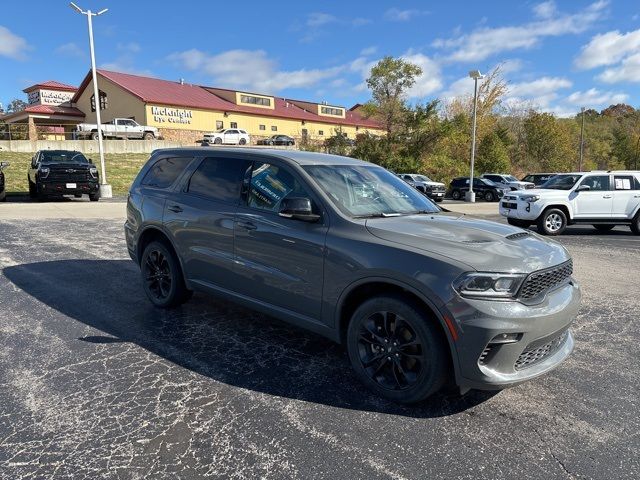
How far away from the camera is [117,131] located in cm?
3403

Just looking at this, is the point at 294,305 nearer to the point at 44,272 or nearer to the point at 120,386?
the point at 120,386

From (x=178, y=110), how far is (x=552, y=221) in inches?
1478

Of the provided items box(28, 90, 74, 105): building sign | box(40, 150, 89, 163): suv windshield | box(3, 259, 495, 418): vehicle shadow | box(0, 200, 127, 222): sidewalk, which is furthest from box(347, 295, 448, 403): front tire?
box(28, 90, 74, 105): building sign

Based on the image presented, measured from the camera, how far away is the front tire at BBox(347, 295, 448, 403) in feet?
9.64

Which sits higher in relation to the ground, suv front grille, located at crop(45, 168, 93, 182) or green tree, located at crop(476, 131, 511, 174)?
green tree, located at crop(476, 131, 511, 174)

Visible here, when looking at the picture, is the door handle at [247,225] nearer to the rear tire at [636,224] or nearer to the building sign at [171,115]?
the rear tire at [636,224]

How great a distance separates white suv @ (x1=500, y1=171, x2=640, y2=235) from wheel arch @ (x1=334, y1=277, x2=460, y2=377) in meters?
10.6

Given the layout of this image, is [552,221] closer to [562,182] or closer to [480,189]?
[562,182]

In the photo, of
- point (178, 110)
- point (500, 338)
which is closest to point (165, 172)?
point (500, 338)

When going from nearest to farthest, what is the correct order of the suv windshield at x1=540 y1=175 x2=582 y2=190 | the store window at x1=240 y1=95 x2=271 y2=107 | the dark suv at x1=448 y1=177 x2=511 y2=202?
the suv windshield at x1=540 y1=175 x2=582 y2=190, the dark suv at x1=448 y1=177 x2=511 y2=202, the store window at x1=240 y1=95 x2=271 y2=107

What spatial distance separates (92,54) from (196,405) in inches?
886

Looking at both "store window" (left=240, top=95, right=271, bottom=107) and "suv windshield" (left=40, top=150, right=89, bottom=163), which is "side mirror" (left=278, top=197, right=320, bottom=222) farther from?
"store window" (left=240, top=95, right=271, bottom=107)

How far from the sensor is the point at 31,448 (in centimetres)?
262

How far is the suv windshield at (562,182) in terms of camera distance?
1263 cm
